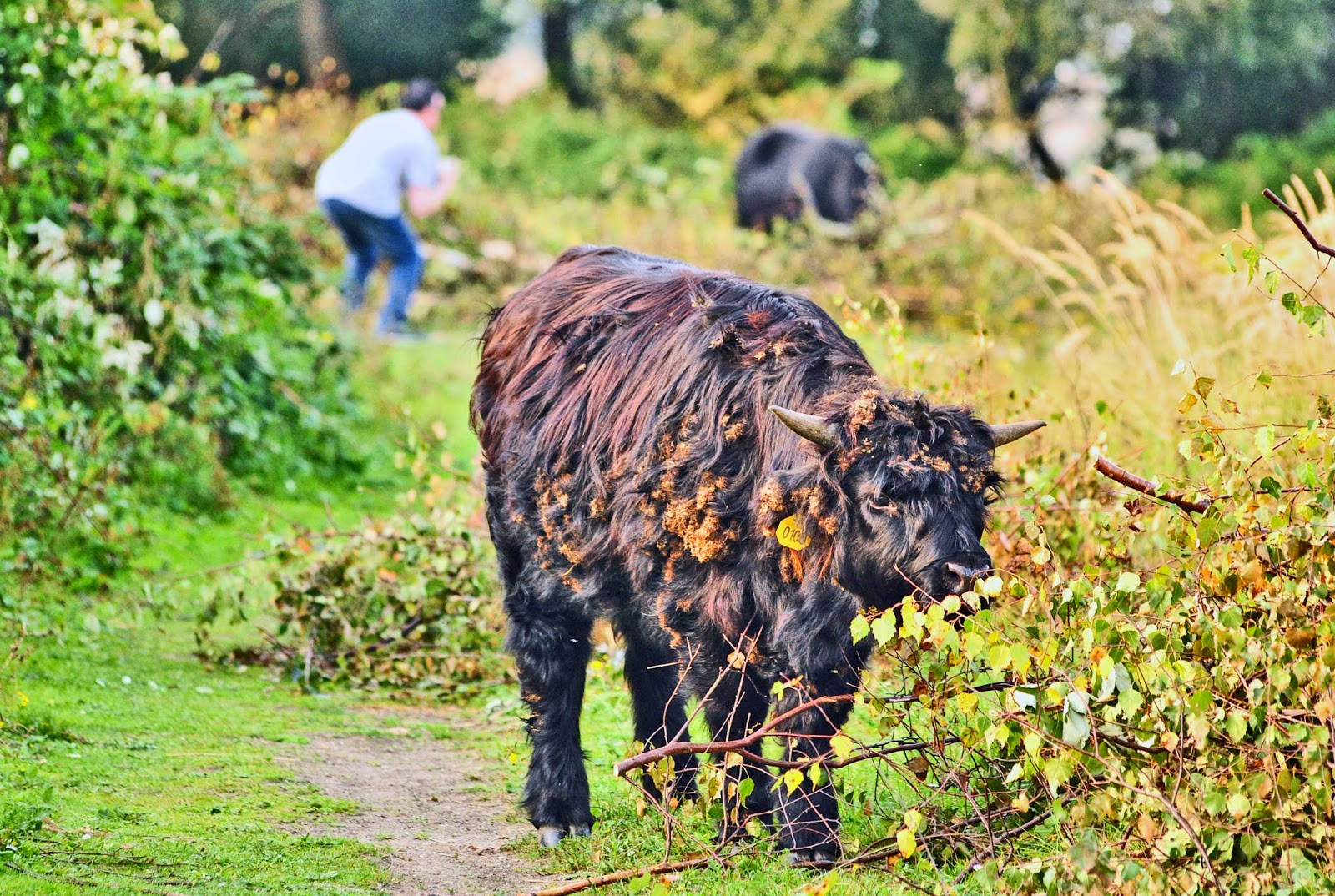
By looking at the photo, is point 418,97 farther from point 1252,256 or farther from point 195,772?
point 1252,256

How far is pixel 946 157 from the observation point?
2847 cm

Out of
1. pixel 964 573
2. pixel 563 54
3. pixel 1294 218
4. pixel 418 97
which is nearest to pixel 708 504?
pixel 964 573

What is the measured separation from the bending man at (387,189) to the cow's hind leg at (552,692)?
8.00 metres

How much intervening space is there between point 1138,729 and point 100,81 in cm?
725

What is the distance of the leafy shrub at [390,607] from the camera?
24.3ft

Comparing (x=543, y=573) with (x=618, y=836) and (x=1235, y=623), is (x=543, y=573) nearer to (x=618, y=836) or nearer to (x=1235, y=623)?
(x=618, y=836)

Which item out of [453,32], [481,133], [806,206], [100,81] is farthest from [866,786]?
[453,32]

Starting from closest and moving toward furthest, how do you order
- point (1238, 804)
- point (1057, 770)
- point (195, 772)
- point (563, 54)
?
point (1238, 804), point (1057, 770), point (195, 772), point (563, 54)

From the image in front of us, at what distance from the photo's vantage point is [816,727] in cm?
489

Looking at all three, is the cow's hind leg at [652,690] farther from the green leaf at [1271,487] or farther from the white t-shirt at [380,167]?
the white t-shirt at [380,167]

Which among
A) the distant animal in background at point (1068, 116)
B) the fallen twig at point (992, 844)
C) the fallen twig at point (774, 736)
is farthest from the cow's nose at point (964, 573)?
the distant animal in background at point (1068, 116)

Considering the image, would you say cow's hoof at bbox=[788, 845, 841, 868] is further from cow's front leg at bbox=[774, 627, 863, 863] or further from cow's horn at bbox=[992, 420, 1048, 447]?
cow's horn at bbox=[992, 420, 1048, 447]

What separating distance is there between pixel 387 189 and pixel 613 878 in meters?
9.49

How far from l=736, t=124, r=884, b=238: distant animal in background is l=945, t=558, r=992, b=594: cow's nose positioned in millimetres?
14077
